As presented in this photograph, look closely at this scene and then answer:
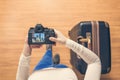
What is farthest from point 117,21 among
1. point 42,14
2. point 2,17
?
point 2,17

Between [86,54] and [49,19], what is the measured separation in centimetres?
76

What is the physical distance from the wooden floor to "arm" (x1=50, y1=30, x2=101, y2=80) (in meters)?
0.59

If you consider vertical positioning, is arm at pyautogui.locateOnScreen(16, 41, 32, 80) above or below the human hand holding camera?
below

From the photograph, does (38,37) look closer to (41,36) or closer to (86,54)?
(41,36)

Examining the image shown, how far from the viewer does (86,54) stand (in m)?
1.36

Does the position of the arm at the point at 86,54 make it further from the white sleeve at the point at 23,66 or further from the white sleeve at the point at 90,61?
the white sleeve at the point at 23,66

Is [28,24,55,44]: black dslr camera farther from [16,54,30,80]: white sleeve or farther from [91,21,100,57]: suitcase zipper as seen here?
[91,21,100,57]: suitcase zipper

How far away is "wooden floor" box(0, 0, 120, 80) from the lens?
1975 millimetres

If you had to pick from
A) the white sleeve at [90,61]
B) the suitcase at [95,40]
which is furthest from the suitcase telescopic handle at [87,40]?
the white sleeve at [90,61]

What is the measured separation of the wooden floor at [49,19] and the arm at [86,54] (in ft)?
1.92

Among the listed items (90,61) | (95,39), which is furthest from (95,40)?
(90,61)

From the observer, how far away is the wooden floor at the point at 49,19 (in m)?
1.97

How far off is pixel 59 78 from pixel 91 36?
0.48m

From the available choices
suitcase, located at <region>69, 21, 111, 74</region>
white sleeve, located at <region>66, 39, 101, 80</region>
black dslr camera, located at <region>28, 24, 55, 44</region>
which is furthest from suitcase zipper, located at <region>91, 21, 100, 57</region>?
black dslr camera, located at <region>28, 24, 55, 44</region>
